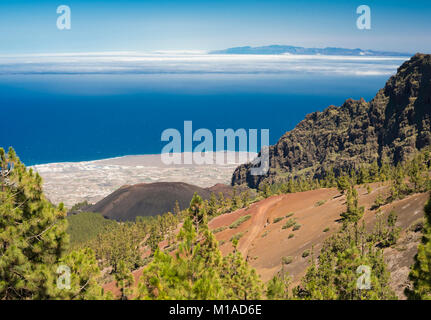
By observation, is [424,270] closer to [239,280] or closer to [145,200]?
[239,280]

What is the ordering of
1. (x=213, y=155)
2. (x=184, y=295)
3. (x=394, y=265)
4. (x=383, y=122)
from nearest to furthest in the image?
1. (x=184, y=295)
2. (x=394, y=265)
3. (x=383, y=122)
4. (x=213, y=155)

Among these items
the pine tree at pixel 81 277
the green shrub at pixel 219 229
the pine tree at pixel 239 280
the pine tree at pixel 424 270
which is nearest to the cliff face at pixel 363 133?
the green shrub at pixel 219 229

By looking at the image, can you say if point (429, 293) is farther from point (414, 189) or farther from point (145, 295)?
point (414, 189)

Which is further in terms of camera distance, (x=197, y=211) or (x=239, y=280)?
(x=197, y=211)

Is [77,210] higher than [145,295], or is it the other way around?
[145,295]

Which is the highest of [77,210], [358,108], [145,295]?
[358,108]

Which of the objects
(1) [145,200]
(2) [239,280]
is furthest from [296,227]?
(1) [145,200]
